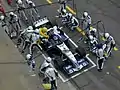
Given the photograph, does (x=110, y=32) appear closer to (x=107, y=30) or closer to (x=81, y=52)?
(x=107, y=30)

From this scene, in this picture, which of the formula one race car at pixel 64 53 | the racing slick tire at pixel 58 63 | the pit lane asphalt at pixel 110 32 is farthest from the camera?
the racing slick tire at pixel 58 63

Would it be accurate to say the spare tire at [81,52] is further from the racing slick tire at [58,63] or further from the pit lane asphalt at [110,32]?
the racing slick tire at [58,63]

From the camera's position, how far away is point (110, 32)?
1900cm

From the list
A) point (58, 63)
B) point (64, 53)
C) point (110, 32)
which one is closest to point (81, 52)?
point (64, 53)

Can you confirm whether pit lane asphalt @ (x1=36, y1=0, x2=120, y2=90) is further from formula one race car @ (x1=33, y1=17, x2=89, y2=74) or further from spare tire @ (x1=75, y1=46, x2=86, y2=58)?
spare tire @ (x1=75, y1=46, x2=86, y2=58)

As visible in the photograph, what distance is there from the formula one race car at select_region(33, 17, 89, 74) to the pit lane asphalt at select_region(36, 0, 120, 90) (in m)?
0.56

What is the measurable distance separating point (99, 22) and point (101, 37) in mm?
1357

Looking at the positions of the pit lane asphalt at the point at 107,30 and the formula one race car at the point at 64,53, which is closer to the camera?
the pit lane asphalt at the point at 107,30

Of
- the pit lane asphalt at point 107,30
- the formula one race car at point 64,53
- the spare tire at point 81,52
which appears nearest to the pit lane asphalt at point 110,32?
the pit lane asphalt at point 107,30

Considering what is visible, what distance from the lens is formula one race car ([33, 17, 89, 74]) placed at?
1661 cm

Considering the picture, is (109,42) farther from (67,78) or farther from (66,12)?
(66,12)

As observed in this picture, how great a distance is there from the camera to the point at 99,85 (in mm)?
16125

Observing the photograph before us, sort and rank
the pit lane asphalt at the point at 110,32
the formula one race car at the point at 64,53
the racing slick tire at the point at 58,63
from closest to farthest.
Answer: the pit lane asphalt at the point at 110,32 → the formula one race car at the point at 64,53 → the racing slick tire at the point at 58,63

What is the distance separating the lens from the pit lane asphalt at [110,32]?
16172 mm
